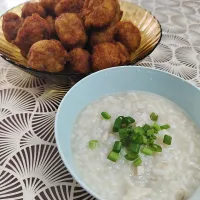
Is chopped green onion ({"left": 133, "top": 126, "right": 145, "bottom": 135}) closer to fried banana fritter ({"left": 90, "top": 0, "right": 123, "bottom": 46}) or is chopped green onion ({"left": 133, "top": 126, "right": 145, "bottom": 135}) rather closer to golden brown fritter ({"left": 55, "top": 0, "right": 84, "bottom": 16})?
fried banana fritter ({"left": 90, "top": 0, "right": 123, "bottom": 46})

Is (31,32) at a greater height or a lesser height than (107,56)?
greater

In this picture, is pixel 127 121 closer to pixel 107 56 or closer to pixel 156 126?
pixel 156 126

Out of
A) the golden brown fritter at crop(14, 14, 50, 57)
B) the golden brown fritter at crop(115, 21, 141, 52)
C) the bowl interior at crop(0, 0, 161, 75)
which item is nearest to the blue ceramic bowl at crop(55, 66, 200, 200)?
the bowl interior at crop(0, 0, 161, 75)

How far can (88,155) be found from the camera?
115 centimetres

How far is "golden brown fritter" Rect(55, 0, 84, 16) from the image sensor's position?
5.41 ft

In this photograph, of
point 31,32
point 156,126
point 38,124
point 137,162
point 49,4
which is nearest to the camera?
point 137,162

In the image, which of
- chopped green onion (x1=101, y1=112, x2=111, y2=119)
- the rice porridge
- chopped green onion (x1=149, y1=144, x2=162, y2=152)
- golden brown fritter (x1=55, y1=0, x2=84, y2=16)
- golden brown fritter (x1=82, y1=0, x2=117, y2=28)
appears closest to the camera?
the rice porridge

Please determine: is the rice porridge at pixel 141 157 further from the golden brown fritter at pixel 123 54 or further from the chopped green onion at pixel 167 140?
the golden brown fritter at pixel 123 54

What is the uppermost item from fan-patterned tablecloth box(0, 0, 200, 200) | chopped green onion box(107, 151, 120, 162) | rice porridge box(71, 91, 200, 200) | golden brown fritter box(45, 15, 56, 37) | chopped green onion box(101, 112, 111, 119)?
golden brown fritter box(45, 15, 56, 37)

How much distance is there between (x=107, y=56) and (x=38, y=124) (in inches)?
19.3

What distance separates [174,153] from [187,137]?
121 mm

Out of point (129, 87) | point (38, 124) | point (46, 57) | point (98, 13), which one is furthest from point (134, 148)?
point (98, 13)

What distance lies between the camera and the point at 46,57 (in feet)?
4.71

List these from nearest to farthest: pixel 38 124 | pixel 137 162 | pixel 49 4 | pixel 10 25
Result: pixel 137 162
pixel 38 124
pixel 10 25
pixel 49 4
